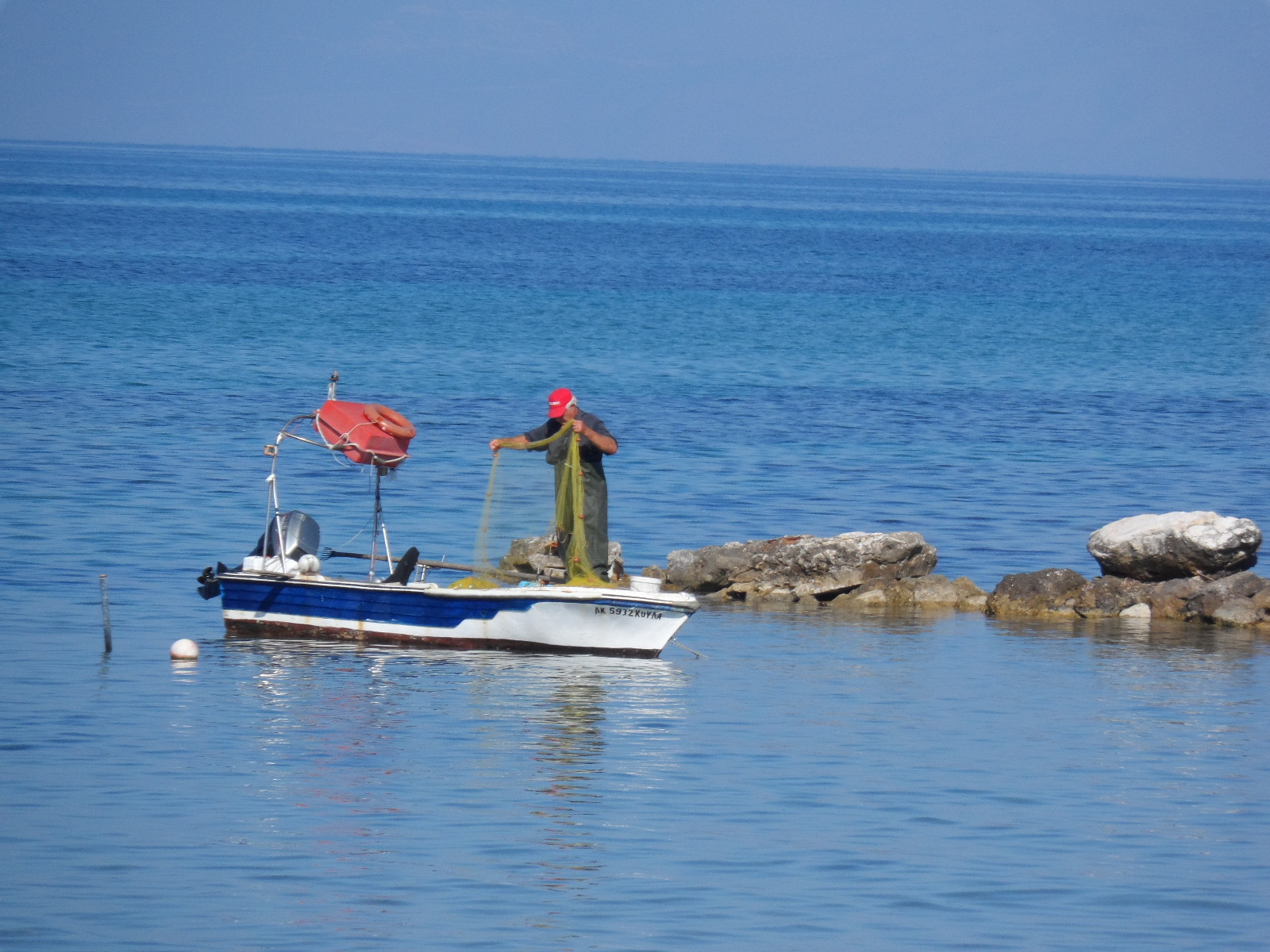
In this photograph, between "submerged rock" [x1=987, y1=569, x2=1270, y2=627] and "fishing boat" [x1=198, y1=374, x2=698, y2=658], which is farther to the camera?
"submerged rock" [x1=987, y1=569, x2=1270, y2=627]

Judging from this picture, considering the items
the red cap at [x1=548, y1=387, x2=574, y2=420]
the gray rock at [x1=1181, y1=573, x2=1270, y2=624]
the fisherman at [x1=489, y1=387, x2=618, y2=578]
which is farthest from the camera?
the gray rock at [x1=1181, y1=573, x2=1270, y2=624]

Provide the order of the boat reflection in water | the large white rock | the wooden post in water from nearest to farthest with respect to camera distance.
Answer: the boat reflection in water < the wooden post in water < the large white rock

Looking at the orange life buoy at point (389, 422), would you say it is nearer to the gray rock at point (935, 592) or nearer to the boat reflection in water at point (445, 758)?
the boat reflection in water at point (445, 758)

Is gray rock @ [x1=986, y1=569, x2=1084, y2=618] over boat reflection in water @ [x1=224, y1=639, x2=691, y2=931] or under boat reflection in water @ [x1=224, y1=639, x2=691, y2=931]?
over

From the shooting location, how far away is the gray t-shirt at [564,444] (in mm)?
18594

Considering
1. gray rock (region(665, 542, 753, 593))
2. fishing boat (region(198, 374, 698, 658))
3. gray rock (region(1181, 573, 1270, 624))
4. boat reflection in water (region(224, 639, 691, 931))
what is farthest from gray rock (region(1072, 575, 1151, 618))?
boat reflection in water (region(224, 639, 691, 931))

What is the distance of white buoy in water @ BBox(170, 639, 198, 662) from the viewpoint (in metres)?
18.1

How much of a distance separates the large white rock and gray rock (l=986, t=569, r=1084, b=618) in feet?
1.91

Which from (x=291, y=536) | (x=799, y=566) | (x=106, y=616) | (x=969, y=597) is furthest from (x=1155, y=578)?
(x=106, y=616)

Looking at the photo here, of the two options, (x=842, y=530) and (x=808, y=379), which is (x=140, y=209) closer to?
(x=808, y=379)

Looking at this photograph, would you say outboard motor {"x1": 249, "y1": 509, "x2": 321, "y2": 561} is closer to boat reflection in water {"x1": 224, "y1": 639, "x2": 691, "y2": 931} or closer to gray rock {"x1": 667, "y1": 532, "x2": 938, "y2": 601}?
boat reflection in water {"x1": 224, "y1": 639, "x2": 691, "y2": 931}

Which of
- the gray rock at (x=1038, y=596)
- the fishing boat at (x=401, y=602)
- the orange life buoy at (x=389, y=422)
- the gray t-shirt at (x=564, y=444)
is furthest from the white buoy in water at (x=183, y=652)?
the gray rock at (x=1038, y=596)

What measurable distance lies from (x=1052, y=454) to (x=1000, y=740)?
66.2 ft

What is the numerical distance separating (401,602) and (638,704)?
9.77 ft
